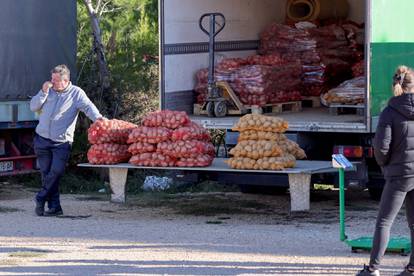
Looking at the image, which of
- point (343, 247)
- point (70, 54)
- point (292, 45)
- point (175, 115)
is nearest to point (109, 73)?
point (70, 54)

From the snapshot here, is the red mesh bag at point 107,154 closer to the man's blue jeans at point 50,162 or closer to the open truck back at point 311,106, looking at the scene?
the man's blue jeans at point 50,162

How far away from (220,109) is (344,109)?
1607 millimetres

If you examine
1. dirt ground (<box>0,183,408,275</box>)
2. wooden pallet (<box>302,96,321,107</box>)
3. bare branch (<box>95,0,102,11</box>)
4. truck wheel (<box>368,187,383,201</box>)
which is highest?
bare branch (<box>95,0,102,11</box>)

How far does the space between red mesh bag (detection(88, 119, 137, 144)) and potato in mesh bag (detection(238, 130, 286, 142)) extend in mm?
1473

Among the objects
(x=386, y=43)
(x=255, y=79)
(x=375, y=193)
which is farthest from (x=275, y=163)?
(x=375, y=193)

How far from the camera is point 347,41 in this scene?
52.6 feet

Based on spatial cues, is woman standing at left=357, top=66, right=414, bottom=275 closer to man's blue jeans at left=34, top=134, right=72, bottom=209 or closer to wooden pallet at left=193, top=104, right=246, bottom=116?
man's blue jeans at left=34, top=134, right=72, bottom=209

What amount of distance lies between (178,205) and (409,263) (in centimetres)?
546

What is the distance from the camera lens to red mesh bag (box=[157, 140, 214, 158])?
12008 millimetres

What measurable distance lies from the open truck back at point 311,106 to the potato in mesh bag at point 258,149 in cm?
99

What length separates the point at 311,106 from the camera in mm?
15234

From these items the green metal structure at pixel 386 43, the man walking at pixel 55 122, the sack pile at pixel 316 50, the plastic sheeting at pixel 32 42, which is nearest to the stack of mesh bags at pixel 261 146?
the green metal structure at pixel 386 43

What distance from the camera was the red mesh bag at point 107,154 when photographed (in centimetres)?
1241

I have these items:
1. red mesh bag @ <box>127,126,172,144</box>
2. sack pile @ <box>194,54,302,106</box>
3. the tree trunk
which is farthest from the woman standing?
the tree trunk
